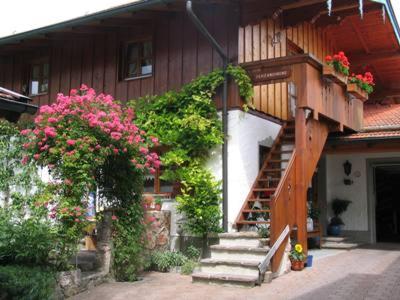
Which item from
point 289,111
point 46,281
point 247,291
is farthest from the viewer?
point 289,111

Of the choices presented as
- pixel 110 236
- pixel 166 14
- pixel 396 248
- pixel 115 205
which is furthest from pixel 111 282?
pixel 396 248

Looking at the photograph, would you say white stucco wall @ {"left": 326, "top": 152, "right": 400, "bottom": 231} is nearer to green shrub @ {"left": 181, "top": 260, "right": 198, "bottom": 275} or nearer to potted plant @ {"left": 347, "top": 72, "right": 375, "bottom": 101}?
potted plant @ {"left": 347, "top": 72, "right": 375, "bottom": 101}

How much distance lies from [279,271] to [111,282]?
276cm

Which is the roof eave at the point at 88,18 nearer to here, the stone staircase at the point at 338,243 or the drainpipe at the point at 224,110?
the drainpipe at the point at 224,110

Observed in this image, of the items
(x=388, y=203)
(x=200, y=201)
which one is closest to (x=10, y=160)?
(x=200, y=201)

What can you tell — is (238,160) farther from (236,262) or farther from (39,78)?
(39,78)

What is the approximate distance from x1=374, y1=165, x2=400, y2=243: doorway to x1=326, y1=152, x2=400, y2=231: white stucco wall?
2288mm

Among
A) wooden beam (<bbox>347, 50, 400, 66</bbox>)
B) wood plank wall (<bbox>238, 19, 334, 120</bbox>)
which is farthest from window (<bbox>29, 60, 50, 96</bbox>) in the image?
wooden beam (<bbox>347, 50, 400, 66</bbox>)

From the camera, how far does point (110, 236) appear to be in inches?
335

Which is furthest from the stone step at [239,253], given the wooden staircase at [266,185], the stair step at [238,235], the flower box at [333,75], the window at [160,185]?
the flower box at [333,75]

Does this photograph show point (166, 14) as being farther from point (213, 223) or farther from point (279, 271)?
point (279, 271)

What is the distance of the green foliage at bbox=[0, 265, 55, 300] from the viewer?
21.0 feet

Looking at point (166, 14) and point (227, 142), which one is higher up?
point (166, 14)

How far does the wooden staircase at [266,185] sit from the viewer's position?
966 cm
